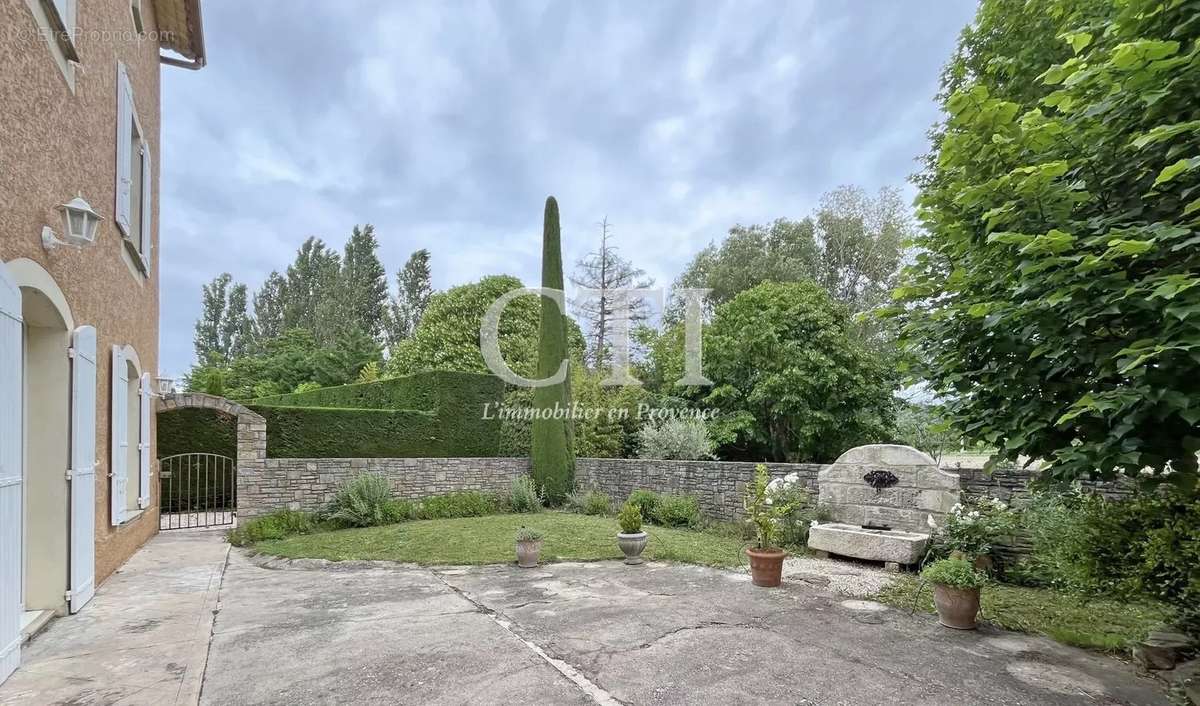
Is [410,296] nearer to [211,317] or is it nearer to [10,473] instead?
[211,317]

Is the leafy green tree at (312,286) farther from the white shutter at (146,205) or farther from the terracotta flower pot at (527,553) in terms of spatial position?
the terracotta flower pot at (527,553)

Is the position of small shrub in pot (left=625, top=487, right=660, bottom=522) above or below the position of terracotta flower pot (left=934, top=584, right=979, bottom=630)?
below

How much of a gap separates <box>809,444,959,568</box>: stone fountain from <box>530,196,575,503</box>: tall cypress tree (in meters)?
6.20

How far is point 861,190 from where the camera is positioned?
2270 cm

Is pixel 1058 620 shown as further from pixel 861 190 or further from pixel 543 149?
pixel 861 190

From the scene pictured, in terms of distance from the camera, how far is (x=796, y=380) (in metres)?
13.9

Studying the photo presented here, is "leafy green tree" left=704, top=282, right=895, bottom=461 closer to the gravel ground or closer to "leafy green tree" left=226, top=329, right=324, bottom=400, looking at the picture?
the gravel ground

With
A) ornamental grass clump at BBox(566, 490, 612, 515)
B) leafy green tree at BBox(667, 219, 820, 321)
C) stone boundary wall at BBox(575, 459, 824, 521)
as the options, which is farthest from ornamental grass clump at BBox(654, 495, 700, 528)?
leafy green tree at BBox(667, 219, 820, 321)

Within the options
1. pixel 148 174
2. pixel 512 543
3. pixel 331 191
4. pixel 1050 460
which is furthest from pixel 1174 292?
pixel 331 191

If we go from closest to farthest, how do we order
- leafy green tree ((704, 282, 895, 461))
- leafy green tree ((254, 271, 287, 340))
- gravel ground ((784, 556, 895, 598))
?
gravel ground ((784, 556, 895, 598)) < leafy green tree ((704, 282, 895, 461)) < leafy green tree ((254, 271, 287, 340))

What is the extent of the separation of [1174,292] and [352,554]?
871 cm

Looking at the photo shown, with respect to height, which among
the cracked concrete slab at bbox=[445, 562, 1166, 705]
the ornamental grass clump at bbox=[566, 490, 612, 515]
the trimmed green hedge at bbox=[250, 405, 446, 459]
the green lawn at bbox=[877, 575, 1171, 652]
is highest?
the trimmed green hedge at bbox=[250, 405, 446, 459]

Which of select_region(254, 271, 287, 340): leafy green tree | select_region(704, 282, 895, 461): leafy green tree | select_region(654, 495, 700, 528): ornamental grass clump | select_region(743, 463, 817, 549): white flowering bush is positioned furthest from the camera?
select_region(254, 271, 287, 340): leafy green tree

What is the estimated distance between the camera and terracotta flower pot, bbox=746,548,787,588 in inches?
243
